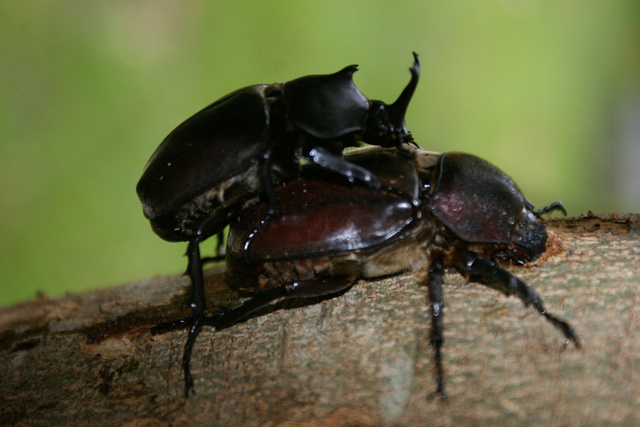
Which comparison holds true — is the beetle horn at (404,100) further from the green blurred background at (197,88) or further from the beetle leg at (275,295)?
the green blurred background at (197,88)

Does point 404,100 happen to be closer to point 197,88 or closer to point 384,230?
point 384,230

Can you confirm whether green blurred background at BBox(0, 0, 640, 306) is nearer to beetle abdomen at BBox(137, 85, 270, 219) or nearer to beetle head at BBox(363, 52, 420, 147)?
beetle abdomen at BBox(137, 85, 270, 219)

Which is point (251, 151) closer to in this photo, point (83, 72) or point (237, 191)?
point (237, 191)

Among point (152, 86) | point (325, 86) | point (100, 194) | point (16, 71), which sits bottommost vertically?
point (100, 194)

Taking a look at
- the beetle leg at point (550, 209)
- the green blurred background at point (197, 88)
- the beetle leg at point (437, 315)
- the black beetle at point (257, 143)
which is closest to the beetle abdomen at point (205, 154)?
the black beetle at point (257, 143)

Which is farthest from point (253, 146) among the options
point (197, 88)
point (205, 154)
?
point (197, 88)

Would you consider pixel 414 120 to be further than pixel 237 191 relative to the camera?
Yes

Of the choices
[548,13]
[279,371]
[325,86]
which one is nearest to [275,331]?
[279,371]
